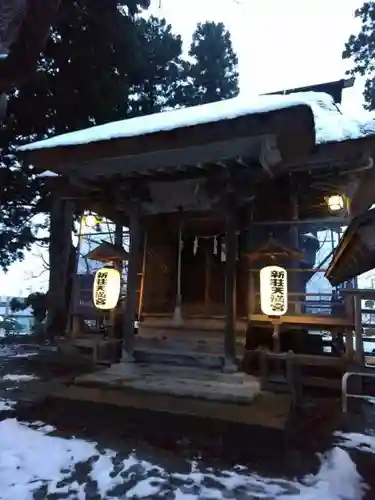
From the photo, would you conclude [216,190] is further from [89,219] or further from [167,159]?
[89,219]

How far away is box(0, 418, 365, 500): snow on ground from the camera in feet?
10.5

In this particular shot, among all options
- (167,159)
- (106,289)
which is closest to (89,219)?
(106,289)

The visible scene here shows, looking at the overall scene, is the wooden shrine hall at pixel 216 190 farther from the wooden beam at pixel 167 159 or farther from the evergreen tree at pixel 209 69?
the evergreen tree at pixel 209 69

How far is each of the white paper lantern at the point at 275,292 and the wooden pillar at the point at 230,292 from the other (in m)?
0.78

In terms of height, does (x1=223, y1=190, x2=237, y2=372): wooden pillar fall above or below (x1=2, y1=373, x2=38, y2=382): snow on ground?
above

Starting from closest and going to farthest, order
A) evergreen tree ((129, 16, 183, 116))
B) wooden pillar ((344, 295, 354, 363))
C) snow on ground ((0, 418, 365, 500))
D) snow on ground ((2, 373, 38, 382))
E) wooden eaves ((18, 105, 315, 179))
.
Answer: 1. snow on ground ((0, 418, 365, 500))
2. wooden eaves ((18, 105, 315, 179))
3. wooden pillar ((344, 295, 354, 363))
4. snow on ground ((2, 373, 38, 382))
5. evergreen tree ((129, 16, 183, 116))

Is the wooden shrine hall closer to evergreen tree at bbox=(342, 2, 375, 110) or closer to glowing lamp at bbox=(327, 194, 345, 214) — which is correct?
glowing lamp at bbox=(327, 194, 345, 214)

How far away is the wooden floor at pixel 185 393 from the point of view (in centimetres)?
521

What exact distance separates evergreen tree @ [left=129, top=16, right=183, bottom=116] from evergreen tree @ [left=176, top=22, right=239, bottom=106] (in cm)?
84

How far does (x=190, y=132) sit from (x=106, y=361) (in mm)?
4945

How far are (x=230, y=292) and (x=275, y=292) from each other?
0.98 metres

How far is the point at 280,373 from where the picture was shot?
6.80 metres

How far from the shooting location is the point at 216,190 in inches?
274

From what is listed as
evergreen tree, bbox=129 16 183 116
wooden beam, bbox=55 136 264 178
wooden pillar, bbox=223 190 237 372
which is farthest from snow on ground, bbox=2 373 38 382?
evergreen tree, bbox=129 16 183 116
